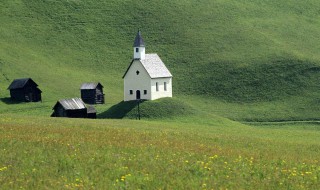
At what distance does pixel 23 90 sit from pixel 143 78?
18465 mm

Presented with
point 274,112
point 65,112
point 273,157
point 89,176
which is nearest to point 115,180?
point 89,176

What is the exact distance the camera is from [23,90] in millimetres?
93312

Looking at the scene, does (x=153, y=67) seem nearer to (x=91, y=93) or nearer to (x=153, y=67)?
(x=153, y=67)

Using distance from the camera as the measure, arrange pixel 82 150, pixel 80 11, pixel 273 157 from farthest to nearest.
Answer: pixel 80 11
pixel 273 157
pixel 82 150

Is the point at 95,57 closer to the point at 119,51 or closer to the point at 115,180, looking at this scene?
the point at 119,51

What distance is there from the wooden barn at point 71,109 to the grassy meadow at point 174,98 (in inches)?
135

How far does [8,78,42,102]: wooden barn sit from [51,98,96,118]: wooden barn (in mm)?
15691

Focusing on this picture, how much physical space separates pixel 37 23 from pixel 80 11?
1250cm

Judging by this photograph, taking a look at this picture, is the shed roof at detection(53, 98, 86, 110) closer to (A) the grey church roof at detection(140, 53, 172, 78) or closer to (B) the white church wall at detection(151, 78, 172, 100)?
(B) the white church wall at detection(151, 78, 172, 100)

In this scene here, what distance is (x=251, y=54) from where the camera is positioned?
12312cm

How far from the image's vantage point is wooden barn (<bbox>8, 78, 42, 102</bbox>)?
306ft

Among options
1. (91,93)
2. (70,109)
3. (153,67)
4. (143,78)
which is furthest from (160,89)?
(70,109)

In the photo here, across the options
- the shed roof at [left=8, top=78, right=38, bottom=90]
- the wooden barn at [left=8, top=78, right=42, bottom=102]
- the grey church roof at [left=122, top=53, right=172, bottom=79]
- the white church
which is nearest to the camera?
the white church

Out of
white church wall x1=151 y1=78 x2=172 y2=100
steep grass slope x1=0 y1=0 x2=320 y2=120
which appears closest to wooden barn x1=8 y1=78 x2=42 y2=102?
steep grass slope x1=0 y1=0 x2=320 y2=120
